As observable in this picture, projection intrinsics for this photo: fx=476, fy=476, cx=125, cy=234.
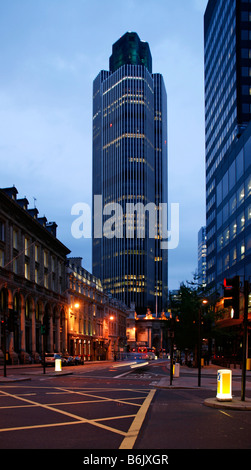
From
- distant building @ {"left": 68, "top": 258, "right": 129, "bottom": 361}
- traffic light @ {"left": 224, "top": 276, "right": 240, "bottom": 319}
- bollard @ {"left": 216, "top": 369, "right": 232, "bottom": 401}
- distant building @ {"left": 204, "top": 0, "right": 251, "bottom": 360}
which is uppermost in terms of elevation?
distant building @ {"left": 204, "top": 0, "right": 251, "bottom": 360}

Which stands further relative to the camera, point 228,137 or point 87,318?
point 87,318

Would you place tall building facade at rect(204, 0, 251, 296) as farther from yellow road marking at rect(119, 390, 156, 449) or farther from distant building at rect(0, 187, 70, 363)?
yellow road marking at rect(119, 390, 156, 449)

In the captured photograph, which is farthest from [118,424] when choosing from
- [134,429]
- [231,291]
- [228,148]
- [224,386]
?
[228,148]

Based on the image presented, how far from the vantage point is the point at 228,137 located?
8394 centimetres

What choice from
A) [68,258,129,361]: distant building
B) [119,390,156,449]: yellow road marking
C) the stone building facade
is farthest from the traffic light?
[68,258,129,361]: distant building

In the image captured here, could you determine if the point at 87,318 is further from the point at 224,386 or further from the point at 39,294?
the point at 224,386

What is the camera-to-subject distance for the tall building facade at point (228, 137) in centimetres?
6194

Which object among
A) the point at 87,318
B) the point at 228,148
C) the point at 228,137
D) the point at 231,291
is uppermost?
the point at 228,137

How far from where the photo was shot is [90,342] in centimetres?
9650

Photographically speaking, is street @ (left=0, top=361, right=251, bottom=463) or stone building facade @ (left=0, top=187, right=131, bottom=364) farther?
stone building facade @ (left=0, top=187, right=131, bottom=364)

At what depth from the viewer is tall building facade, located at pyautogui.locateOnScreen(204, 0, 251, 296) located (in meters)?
61.9

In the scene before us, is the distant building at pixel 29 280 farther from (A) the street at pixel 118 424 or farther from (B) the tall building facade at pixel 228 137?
(A) the street at pixel 118 424
